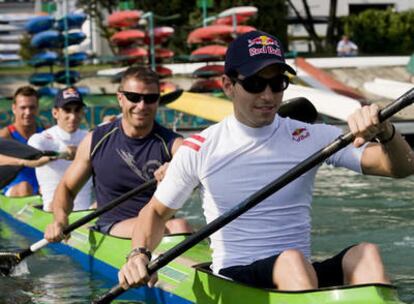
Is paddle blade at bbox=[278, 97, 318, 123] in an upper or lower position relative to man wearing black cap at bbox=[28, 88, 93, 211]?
upper

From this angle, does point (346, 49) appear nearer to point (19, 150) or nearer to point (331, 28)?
point (331, 28)

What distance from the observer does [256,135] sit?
5.19 meters

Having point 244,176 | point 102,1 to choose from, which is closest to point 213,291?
point 244,176

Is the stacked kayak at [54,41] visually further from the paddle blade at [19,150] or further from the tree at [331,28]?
the tree at [331,28]

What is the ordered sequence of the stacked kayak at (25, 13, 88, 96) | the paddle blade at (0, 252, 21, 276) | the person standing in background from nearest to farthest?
1. the paddle blade at (0, 252, 21, 276)
2. the stacked kayak at (25, 13, 88, 96)
3. the person standing in background

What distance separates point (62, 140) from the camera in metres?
10.3

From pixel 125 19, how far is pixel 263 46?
18365 mm

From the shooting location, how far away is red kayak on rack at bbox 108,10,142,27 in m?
23.0

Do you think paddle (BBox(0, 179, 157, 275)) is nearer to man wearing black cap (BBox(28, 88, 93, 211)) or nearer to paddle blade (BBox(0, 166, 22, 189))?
man wearing black cap (BBox(28, 88, 93, 211))

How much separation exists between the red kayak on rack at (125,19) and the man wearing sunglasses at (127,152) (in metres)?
15.4

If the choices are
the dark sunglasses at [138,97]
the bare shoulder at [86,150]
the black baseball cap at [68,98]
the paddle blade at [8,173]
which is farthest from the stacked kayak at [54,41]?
the dark sunglasses at [138,97]

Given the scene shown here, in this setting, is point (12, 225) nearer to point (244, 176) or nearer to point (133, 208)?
point (133, 208)

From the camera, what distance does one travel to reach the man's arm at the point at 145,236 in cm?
518

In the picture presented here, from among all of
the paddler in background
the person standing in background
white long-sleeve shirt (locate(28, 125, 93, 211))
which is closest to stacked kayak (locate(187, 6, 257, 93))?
the paddler in background
